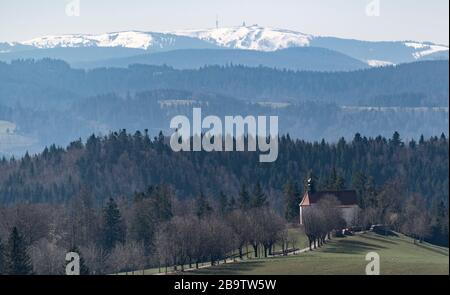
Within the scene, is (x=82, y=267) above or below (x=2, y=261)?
below

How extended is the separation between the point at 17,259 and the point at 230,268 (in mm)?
14581

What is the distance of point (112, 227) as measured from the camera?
13538 centimetres

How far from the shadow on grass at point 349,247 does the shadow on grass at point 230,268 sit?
44.6 ft

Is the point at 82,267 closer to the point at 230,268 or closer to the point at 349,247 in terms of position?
the point at 230,268

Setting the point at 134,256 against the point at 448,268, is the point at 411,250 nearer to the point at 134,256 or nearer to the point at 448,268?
the point at 134,256

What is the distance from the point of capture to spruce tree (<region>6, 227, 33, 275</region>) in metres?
100

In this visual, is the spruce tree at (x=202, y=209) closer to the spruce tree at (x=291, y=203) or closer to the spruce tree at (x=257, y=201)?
the spruce tree at (x=257, y=201)

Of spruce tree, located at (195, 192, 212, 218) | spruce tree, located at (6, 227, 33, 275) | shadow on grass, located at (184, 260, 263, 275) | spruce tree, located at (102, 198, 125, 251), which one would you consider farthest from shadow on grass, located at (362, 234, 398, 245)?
spruce tree, located at (6, 227, 33, 275)

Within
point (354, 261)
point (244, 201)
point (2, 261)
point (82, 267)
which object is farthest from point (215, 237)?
point (244, 201)

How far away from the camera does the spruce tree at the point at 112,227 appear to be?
133000mm

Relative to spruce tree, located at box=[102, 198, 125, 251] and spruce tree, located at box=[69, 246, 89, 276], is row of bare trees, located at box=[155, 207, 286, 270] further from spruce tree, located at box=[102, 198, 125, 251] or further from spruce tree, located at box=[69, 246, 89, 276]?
spruce tree, located at box=[69, 246, 89, 276]
